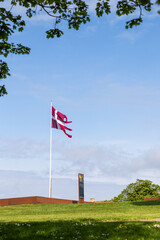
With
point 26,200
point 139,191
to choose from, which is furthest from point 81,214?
point 139,191

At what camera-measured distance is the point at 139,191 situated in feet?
219

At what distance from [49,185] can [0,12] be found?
3232cm

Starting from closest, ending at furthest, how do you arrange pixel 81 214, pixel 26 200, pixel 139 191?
pixel 81 214, pixel 26 200, pixel 139 191

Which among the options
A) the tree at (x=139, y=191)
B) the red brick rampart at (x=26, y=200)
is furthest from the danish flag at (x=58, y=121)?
the tree at (x=139, y=191)

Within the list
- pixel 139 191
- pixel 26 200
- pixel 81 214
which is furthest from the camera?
pixel 139 191

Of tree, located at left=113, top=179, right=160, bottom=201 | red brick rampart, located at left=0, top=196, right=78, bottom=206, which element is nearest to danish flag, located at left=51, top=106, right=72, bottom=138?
red brick rampart, located at left=0, top=196, right=78, bottom=206

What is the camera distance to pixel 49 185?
42594 millimetres

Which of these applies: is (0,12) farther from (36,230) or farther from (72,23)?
(36,230)

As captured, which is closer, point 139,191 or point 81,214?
point 81,214

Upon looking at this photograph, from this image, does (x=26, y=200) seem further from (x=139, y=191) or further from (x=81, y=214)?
(x=139, y=191)

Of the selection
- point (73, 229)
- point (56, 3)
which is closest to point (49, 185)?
point (73, 229)

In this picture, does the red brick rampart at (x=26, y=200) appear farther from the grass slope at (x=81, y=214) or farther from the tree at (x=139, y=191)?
the tree at (x=139, y=191)

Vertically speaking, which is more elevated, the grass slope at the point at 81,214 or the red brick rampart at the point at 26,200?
the red brick rampart at the point at 26,200

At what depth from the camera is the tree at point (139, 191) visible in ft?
217
